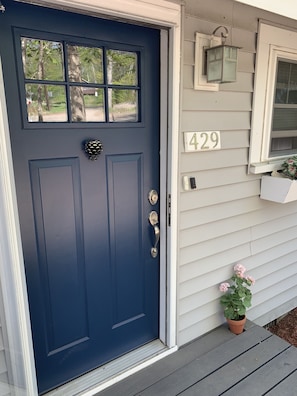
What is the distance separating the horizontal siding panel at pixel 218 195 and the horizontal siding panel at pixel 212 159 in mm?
148

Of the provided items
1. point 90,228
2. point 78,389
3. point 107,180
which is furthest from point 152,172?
point 78,389

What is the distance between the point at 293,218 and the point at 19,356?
227cm

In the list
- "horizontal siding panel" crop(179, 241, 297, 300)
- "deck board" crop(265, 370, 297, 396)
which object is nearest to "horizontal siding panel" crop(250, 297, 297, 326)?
"horizontal siding panel" crop(179, 241, 297, 300)

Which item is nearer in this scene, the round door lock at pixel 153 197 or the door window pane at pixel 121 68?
the door window pane at pixel 121 68

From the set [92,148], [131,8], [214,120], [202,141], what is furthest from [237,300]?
[131,8]

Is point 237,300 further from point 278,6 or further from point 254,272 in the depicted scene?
point 278,6

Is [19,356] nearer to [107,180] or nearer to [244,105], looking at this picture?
[107,180]

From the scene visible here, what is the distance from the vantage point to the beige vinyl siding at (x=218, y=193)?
67.7 inches

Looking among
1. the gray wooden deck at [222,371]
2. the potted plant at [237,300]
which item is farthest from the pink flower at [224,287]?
the gray wooden deck at [222,371]

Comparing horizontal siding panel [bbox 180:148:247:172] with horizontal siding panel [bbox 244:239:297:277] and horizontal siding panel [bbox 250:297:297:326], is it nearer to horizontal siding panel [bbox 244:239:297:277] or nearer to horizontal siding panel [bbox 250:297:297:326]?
horizontal siding panel [bbox 244:239:297:277]

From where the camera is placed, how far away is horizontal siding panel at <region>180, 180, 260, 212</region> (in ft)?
6.06

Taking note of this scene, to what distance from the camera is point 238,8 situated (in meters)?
1.78

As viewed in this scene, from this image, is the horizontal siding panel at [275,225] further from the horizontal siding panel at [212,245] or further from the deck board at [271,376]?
the deck board at [271,376]

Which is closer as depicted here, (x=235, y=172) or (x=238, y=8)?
(x=238, y=8)
